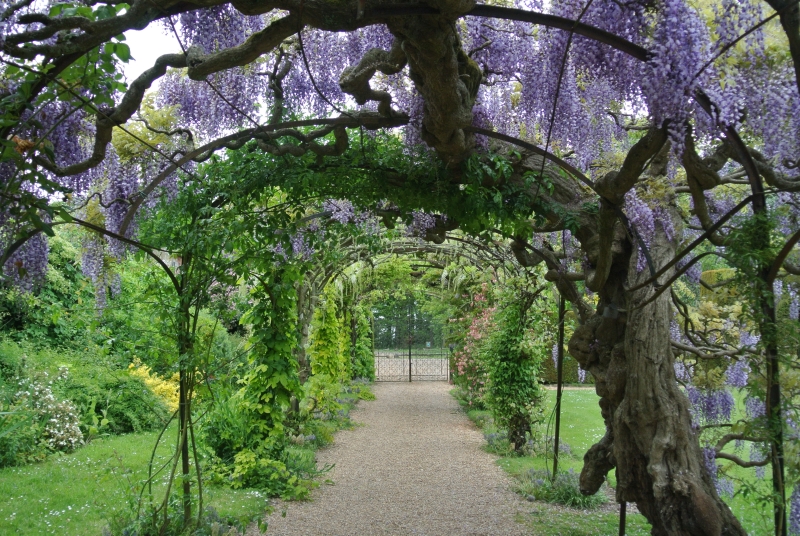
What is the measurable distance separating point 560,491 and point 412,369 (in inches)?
565

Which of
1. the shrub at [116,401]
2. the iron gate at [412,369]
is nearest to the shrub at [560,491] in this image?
the shrub at [116,401]

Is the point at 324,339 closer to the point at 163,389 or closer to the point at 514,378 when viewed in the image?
the point at 163,389

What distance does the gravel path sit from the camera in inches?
166

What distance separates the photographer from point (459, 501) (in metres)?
4.89

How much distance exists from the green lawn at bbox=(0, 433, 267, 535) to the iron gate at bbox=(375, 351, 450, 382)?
34.8 feet

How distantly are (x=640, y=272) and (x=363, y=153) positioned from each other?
1598mm

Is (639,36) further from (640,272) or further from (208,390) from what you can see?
(208,390)

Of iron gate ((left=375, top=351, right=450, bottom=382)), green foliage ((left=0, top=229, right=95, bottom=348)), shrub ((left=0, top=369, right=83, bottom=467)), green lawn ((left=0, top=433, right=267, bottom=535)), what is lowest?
iron gate ((left=375, top=351, right=450, bottom=382))

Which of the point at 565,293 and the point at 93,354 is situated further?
the point at 93,354

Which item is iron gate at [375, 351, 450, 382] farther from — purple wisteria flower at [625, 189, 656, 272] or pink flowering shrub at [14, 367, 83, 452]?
purple wisteria flower at [625, 189, 656, 272]

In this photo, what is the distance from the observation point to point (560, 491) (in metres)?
4.80

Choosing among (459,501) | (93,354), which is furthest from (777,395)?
(93,354)

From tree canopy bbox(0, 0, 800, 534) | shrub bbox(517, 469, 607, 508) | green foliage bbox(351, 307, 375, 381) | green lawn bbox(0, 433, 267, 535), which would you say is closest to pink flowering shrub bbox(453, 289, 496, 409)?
shrub bbox(517, 469, 607, 508)

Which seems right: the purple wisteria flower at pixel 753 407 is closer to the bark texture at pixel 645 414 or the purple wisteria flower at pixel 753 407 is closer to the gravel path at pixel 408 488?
the bark texture at pixel 645 414
